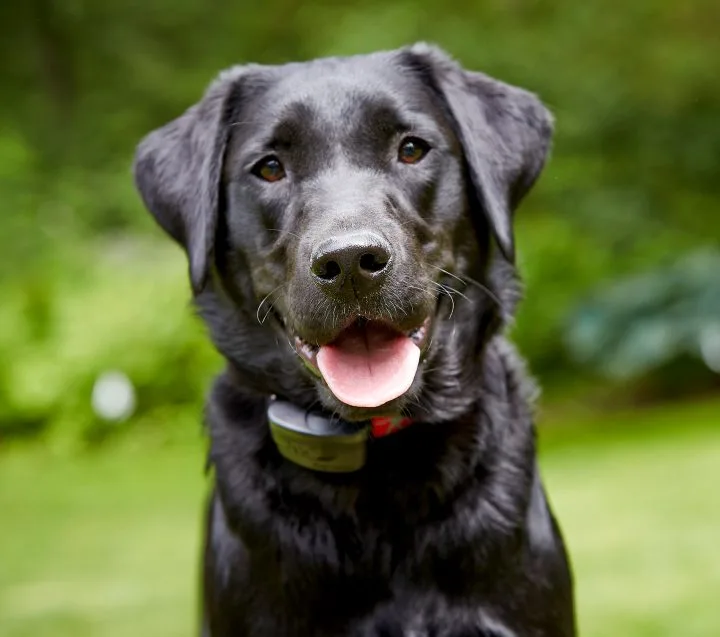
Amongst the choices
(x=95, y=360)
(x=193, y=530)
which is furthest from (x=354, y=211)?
(x=95, y=360)

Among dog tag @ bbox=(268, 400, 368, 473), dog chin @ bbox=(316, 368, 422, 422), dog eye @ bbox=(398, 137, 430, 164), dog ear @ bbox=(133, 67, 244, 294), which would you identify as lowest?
dog tag @ bbox=(268, 400, 368, 473)

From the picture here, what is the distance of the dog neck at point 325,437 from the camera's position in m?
2.47

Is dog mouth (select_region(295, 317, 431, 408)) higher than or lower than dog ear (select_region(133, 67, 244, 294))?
lower

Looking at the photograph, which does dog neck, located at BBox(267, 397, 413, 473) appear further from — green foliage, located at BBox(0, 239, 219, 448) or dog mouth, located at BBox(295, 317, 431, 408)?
green foliage, located at BBox(0, 239, 219, 448)

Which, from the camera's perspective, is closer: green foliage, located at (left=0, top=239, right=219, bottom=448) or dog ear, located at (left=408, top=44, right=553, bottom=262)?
dog ear, located at (left=408, top=44, right=553, bottom=262)

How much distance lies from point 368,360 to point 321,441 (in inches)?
8.4

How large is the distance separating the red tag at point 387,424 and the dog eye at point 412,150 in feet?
2.02

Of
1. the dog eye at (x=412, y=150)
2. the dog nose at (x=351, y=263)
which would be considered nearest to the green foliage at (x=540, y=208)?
the dog eye at (x=412, y=150)

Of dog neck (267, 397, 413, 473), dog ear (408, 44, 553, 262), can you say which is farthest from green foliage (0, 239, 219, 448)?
dog neck (267, 397, 413, 473)

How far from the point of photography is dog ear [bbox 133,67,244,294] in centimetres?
269

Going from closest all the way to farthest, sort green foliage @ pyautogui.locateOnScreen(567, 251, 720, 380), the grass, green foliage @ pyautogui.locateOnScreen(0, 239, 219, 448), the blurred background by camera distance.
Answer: the grass → the blurred background → green foliage @ pyautogui.locateOnScreen(567, 251, 720, 380) → green foliage @ pyautogui.locateOnScreen(0, 239, 219, 448)

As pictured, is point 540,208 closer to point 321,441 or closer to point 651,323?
point 651,323

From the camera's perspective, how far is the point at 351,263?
225cm

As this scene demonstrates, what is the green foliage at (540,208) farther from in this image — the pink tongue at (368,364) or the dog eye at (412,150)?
the pink tongue at (368,364)
